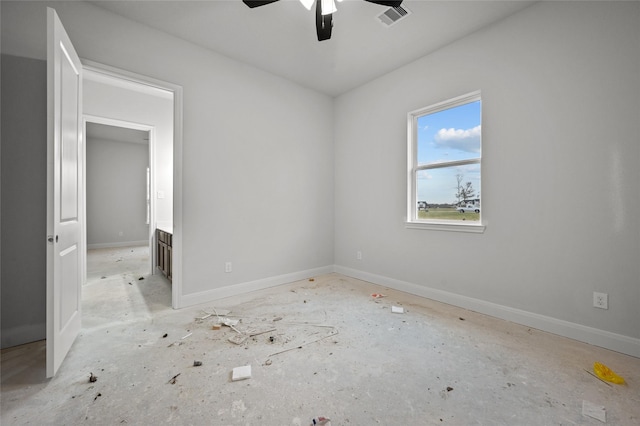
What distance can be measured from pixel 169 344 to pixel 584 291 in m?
3.34

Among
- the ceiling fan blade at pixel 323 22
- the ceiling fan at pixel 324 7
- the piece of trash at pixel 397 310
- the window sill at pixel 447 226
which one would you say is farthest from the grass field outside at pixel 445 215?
the ceiling fan blade at pixel 323 22

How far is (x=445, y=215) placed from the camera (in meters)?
3.21

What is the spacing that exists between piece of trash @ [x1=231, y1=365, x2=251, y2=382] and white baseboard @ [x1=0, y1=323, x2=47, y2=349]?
180 cm

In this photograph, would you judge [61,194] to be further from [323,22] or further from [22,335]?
[323,22]

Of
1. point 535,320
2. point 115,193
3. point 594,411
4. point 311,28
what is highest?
point 311,28

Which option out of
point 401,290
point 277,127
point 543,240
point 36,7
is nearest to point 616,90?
point 543,240

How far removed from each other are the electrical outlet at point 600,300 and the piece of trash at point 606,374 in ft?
1.69

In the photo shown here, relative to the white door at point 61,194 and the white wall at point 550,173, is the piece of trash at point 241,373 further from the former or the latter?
the white wall at point 550,173

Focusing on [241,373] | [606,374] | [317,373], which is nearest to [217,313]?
[241,373]

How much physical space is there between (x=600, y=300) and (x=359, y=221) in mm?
2580

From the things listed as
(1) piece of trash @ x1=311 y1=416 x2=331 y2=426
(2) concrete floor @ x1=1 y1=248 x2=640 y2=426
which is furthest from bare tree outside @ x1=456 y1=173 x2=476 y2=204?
(1) piece of trash @ x1=311 y1=416 x2=331 y2=426

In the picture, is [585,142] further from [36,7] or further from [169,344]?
[36,7]

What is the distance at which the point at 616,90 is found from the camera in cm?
208

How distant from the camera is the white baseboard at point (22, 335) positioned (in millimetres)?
2148
